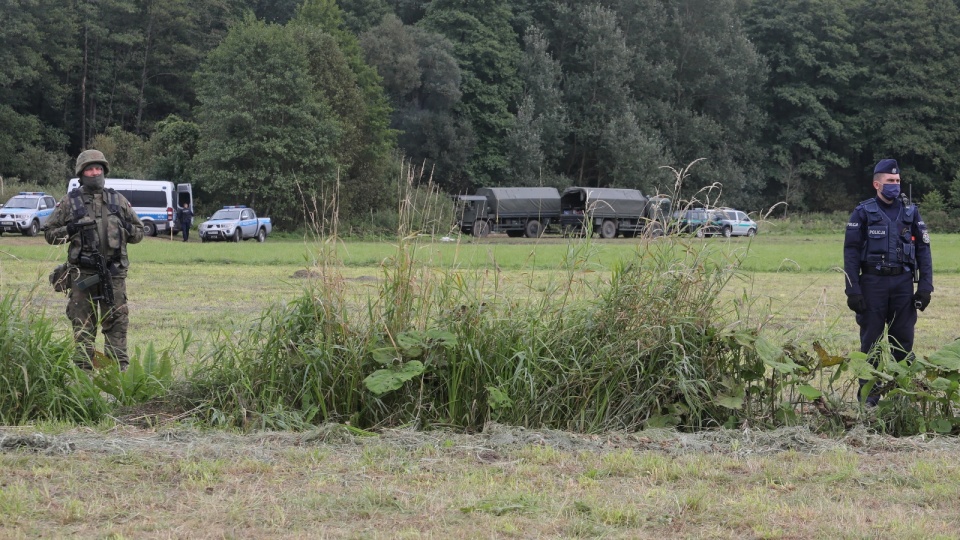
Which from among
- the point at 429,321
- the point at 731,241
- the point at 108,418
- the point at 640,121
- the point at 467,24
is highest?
the point at 467,24

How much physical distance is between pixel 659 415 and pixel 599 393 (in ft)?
1.39

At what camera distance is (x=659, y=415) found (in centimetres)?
681

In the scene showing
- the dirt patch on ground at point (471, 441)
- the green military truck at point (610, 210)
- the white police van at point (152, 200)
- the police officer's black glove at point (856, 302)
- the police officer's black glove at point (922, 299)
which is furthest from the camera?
the green military truck at point (610, 210)

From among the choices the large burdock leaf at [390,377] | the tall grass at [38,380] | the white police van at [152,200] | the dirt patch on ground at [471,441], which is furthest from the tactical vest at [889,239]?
the white police van at [152,200]

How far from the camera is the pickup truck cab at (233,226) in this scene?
41594mm

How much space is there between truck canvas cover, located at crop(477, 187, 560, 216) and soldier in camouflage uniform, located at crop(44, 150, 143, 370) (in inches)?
1640

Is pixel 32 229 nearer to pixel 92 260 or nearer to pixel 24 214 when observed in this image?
pixel 24 214

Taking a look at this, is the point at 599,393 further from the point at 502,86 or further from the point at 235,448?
the point at 502,86

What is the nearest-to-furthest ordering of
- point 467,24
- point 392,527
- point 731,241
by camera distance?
point 392,527
point 731,241
point 467,24

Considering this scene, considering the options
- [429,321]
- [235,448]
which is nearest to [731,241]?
[429,321]

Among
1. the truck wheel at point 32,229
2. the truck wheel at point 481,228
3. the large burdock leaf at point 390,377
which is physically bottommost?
the truck wheel at point 32,229

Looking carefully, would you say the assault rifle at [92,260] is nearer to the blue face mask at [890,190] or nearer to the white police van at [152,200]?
the blue face mask at [890,190]

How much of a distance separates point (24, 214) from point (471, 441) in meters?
38.4

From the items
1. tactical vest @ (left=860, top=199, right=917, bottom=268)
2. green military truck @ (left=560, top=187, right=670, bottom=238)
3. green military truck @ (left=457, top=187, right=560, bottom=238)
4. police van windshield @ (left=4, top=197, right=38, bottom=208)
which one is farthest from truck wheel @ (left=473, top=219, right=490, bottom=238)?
green military truck @ (left=457, top=187, right=560, bottom=238)
